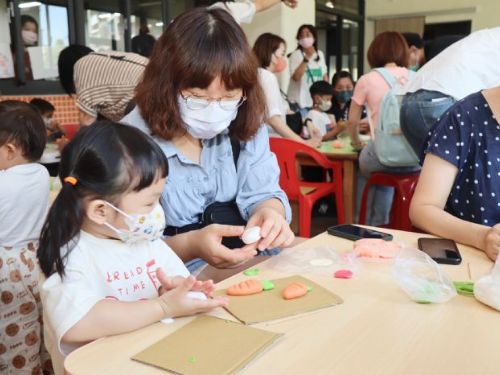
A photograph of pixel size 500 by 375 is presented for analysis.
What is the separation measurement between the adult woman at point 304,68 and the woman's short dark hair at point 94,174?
17.7 feet

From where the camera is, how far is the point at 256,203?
160cm

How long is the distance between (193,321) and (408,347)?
1.20 ft

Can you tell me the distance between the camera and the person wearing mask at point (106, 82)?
2.34 meters

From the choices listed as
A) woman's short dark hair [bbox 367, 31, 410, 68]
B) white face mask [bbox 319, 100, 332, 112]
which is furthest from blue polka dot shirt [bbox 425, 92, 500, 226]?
white face mask [bbox 319, 100, 332, 112]

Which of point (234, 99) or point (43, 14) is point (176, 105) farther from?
point (43, 14)

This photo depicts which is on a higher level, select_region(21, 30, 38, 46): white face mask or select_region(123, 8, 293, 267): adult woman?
select_region(21, 30, 38, 46): white face mask

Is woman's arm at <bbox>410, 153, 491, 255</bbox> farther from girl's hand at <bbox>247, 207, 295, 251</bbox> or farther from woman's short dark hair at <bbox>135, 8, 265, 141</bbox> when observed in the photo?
woman's short dark hair at <bbox>135, 8, 265, 141</bbox>

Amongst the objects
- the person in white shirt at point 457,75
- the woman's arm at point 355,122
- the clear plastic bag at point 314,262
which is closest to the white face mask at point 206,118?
the clear plastic bag at point 314,262

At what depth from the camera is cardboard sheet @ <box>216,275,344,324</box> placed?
922 millimetres

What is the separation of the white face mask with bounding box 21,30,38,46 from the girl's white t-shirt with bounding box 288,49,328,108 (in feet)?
10.3

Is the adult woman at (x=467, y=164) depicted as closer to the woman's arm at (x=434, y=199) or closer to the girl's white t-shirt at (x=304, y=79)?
the woman's arm at (x=434, y=199)

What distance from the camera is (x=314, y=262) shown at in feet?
3.96

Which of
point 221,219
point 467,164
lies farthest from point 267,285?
point 467,164

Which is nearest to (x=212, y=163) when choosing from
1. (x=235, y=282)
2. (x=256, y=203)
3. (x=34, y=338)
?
(x=256, y=203)
